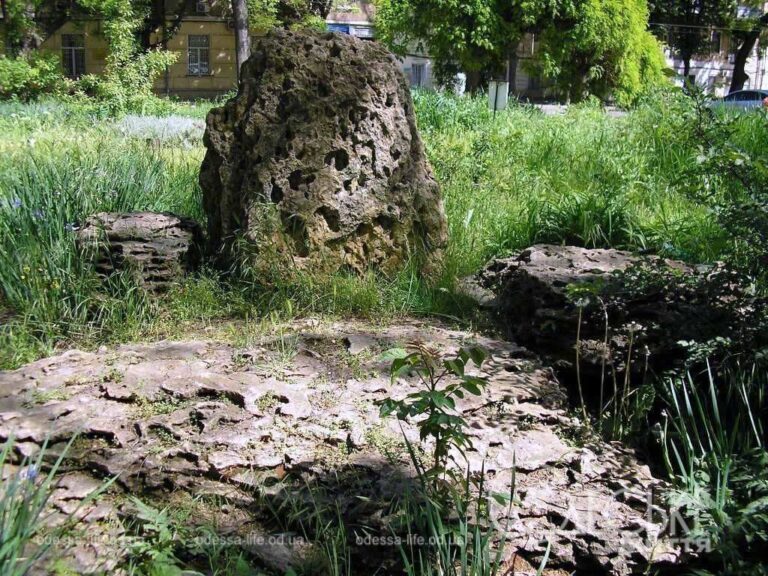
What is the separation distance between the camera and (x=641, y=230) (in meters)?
5.93

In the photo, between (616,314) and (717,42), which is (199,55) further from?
(616,314)

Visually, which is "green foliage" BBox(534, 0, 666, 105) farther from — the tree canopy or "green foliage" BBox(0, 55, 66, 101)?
"green foliage" BBox(0, 55, 66, 101)

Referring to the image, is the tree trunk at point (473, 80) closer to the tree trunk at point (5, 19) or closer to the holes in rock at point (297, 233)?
the tree trunk at point (5, 19)

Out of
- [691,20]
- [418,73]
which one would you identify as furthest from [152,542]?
[691,20]

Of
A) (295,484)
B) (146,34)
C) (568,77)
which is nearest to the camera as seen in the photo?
(295,484)

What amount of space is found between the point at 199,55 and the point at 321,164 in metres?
33.4

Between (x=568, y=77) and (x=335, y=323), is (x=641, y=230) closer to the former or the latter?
(x=335, y=323)

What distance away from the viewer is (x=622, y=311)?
166 inches

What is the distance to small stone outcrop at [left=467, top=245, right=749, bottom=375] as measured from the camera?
4.01 meters

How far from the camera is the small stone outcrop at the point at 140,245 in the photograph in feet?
15.5

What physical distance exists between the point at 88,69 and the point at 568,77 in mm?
23560

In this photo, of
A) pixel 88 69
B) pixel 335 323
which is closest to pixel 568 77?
pixel 335 323

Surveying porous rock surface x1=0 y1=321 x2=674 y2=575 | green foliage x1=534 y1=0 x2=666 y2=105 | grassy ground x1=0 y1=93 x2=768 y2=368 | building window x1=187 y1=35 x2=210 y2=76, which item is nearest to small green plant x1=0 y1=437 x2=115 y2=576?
porous rock surface x1=0 y1=321 x2=674 y2=575

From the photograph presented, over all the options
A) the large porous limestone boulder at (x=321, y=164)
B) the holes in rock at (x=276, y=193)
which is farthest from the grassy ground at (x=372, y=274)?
the holes in rock at (x=276, y=193)
